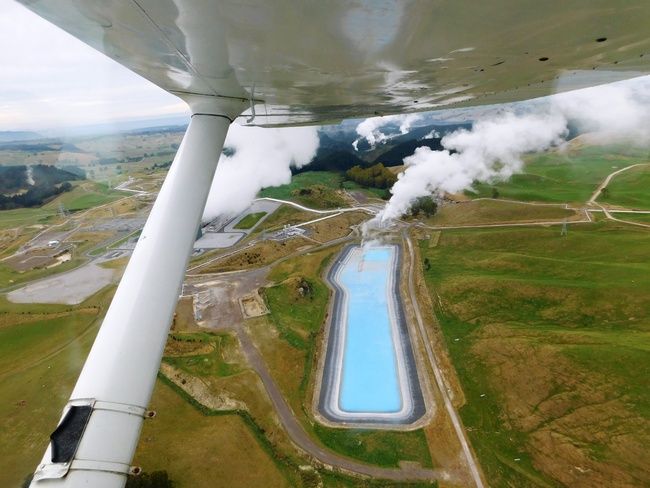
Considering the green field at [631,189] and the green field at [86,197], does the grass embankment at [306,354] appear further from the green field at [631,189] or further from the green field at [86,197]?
the green field at [86,197]

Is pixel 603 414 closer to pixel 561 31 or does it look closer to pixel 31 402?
pixel 561 31

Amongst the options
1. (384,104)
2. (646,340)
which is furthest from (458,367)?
(384,104)

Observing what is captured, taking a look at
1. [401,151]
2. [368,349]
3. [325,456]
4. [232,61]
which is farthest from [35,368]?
[401,151]

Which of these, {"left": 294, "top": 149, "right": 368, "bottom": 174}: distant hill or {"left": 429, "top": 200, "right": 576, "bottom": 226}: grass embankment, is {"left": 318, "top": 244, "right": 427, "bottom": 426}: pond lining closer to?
{"left": 429, "top": 200, "right": 576, "bottom": 226}: grass embankment

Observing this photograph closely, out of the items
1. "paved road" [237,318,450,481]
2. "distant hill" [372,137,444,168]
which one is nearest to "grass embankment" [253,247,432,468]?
"paved road" [237,318,450,481]

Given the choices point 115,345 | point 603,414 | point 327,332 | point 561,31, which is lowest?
point 327,332

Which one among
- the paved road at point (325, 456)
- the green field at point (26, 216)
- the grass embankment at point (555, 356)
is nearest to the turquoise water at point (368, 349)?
the paved road at point (325, 456)
